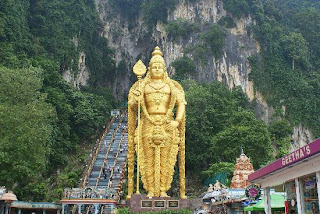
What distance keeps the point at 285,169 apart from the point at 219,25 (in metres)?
28.5

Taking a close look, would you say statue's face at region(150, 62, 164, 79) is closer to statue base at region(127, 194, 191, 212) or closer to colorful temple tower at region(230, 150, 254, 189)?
statue base at region(127, 194, 191, 212)

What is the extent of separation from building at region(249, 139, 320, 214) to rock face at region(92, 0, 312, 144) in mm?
23917

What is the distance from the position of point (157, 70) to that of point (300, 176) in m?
6.70

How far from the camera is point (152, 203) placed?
10.1 m

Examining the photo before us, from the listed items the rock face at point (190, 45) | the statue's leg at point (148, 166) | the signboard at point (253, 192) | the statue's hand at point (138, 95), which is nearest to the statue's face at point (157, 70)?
the statue's hand at point (138, 95)

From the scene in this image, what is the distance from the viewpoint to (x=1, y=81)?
49.4ft

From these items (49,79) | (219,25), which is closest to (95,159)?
(49,79)

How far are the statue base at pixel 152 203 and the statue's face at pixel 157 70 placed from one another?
133 inches

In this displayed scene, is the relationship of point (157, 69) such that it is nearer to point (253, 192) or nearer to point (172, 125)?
point (172, 125)

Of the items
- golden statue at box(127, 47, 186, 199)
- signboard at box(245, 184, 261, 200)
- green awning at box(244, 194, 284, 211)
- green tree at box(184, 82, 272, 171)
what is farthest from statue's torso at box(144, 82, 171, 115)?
green tree at box(184, 82, 272, 171)

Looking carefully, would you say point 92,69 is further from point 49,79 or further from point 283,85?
point 283,85

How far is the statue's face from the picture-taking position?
438 inches

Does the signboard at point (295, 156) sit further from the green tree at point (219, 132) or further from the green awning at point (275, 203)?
the green tree at point (219, 132)

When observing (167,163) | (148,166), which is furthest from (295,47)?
(148,166)
